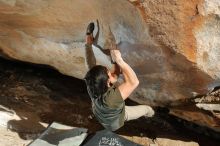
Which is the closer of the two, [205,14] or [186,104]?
[205,14]

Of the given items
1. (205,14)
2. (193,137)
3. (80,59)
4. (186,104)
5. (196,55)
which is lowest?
(193,137)

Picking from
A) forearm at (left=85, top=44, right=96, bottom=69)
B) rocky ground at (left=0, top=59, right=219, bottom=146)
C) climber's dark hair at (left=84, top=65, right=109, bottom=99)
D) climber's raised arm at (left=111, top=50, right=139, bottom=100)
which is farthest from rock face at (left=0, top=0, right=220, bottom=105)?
rocky ground at (left=0, top=59, right=219, bottom=146)

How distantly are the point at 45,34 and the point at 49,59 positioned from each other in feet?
1.40

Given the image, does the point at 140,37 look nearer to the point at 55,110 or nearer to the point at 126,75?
the point at 126,75

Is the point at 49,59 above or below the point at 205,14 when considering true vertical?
below

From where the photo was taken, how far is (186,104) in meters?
3.96

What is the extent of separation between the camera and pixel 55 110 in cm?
492

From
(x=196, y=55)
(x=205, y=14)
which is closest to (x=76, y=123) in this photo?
(x=196, y=55)

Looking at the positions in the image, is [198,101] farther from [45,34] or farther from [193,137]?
[45,34]

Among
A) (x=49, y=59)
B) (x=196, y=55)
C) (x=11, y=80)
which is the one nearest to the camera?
(x=196, y=55)

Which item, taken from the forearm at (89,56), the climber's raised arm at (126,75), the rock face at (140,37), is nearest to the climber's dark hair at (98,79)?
the climber's raised arm at (126,75)

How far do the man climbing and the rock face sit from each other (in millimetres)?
186

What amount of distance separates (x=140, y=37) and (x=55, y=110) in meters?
2.07

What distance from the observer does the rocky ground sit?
15.3ft
